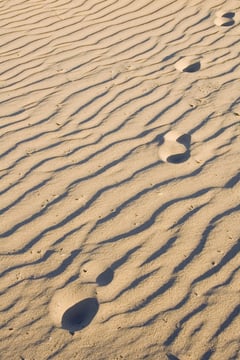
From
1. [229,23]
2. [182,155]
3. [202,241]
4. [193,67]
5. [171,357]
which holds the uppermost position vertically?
[229,23]

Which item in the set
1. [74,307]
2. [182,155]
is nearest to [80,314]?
[74,307]

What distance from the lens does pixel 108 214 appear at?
357cm

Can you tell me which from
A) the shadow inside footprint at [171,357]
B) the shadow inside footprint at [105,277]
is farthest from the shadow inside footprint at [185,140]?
the shadow inside footprint at [171,357]

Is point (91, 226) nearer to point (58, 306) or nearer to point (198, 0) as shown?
point (58, 306)

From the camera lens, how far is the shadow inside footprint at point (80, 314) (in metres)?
2.88

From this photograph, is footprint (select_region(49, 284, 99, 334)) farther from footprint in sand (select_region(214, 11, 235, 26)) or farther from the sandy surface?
footprint in sand (select_region(214, 11, 235, 26))

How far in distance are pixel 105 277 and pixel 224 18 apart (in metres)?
4.28

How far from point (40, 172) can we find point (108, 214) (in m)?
0.78

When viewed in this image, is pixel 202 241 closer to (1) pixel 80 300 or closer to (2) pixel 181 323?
(2) pixel 181 323

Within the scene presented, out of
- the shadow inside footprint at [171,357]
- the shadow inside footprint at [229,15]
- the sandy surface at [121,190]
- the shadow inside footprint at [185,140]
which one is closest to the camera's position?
the shadow inside footprint at [171,357]

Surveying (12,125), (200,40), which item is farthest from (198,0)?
(12,125)

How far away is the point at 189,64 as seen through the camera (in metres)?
5.32

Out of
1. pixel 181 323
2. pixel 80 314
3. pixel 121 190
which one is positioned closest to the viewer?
pixel 181 323

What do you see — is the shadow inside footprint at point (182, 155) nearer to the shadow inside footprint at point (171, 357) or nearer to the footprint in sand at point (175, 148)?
the footprint in sand at point (175, 148)
